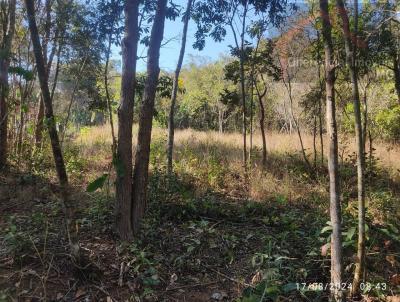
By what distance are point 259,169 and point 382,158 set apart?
3.09 meters

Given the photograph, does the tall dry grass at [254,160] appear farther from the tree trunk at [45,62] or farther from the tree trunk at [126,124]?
the tree trunk at [126,124]

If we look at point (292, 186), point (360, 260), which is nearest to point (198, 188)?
point (292, 186)

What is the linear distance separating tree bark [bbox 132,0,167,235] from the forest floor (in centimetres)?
31

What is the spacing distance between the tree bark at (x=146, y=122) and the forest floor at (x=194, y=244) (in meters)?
0.31

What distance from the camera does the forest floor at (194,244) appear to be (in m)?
3.12

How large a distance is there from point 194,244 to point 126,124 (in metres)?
1.40

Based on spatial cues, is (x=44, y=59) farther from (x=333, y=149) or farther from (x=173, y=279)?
(x=333, y=149)

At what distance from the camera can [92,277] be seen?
3.17m

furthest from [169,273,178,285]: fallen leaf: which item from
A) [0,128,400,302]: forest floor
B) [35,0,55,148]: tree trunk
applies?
[35,0,55,148]: tree trunk

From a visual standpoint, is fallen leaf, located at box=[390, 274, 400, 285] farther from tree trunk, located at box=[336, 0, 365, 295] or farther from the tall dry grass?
the tall dry grass

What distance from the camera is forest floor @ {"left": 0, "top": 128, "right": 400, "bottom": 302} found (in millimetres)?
3119

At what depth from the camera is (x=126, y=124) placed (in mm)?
3738

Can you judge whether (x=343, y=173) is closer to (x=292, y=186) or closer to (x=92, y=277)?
(x=292, y=186)

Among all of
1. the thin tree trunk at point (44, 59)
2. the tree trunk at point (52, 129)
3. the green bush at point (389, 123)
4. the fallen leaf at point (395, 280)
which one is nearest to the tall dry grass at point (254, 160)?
the green bush at point (389, 123)
